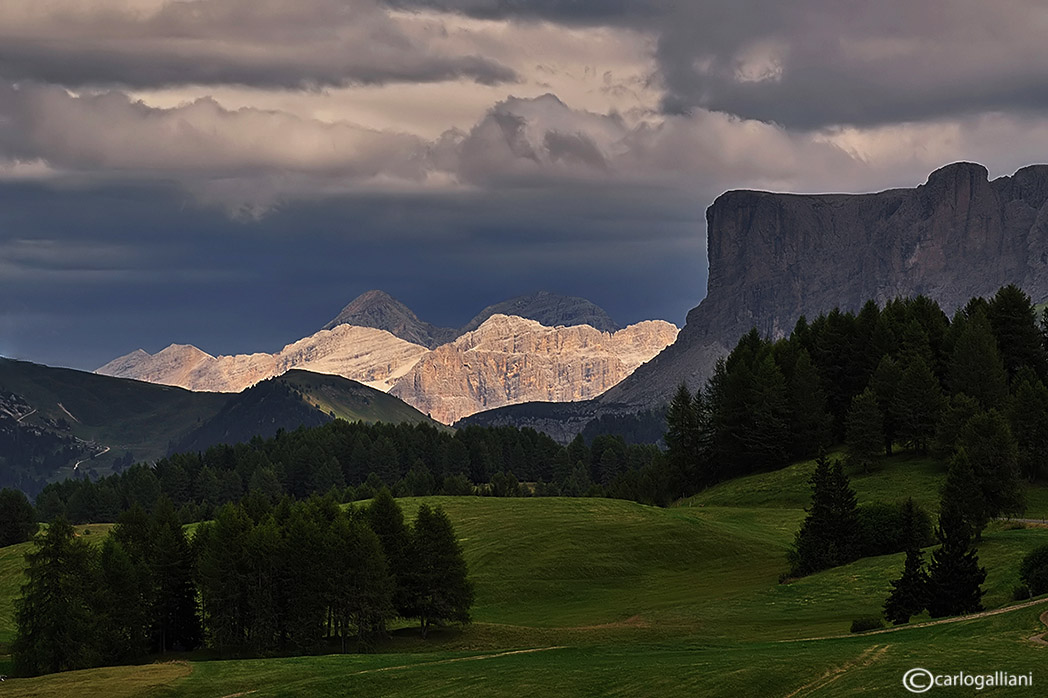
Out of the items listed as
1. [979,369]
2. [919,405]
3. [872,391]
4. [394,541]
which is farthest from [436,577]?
[979,369]

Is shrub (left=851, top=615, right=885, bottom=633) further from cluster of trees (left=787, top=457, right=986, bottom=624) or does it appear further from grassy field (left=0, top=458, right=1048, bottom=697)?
cluster of trees (left=787, top=457, right=986, bottom=624)

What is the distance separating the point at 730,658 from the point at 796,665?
617 cm

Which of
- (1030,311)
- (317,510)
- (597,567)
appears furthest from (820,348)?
(317,510)

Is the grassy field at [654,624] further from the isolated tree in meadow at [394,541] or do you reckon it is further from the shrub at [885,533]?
the shrub at [885,533]

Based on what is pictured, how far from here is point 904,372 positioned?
15200 cm

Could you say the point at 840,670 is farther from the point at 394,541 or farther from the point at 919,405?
the point at 919,405

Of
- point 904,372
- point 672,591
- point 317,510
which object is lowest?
point 672,591

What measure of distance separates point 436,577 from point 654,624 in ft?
59.9

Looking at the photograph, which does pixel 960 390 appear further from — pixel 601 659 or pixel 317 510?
pixel 601 659

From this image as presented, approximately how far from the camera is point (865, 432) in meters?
147

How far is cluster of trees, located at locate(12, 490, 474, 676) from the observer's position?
87.0 meters

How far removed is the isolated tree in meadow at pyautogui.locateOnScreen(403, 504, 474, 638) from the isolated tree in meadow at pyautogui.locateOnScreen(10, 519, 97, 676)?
961 inches

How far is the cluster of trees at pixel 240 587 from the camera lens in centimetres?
8700

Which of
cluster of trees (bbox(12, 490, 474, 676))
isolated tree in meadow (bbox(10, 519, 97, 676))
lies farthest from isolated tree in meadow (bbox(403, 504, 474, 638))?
isolated tree in meadow (bbox(10, 519, 97, 676))
